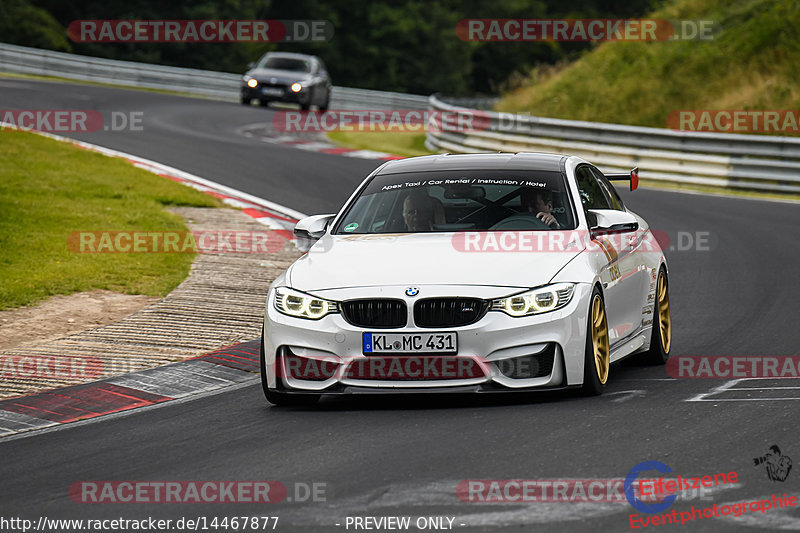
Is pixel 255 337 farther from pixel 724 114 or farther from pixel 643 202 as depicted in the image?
pixel 724 114

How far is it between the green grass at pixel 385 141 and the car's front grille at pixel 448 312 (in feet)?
68.2

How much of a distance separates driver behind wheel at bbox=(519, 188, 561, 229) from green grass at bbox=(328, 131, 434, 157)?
63.8 feet

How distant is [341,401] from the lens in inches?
332

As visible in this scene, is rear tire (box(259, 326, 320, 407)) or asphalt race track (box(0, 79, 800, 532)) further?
rear tire (box(259, 326, 320, 407))

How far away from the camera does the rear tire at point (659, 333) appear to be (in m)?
9.62

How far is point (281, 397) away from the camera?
8.32 m

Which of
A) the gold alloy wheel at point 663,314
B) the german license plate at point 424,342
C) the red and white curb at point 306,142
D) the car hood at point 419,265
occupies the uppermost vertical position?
the car hood at point 419,265

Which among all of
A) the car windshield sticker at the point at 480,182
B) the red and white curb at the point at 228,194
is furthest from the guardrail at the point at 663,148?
the car windshield sticker at the point at 480,182

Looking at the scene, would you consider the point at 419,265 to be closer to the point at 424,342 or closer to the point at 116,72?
the point at 424,342

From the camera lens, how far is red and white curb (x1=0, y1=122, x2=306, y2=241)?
57.8 feet

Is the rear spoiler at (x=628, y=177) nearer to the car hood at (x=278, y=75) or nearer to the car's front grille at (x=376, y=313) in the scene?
the car's front grille at (x=376, y=313)

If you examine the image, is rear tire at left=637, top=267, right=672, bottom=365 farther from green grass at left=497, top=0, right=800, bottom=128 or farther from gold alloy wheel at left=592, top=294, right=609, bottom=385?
green grass at left=497, top=0, right=800, bottom=128

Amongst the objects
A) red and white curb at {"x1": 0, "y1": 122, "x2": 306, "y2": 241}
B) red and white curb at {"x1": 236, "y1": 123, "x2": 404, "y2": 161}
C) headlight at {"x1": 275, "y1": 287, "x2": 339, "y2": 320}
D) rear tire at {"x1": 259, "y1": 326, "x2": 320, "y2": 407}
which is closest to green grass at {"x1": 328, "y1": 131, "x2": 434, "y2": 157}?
red and white curb at {"x1": 236, "y1": 123, "x2": 404, "y2": 161}

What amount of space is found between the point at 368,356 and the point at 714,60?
1063 inches
